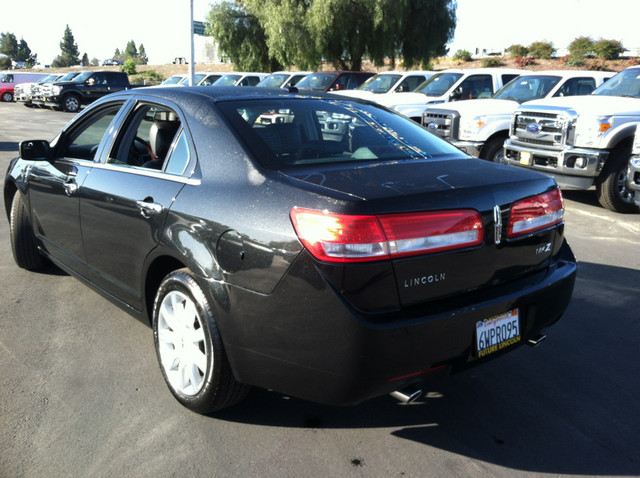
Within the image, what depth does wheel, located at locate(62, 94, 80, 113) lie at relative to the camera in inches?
1101

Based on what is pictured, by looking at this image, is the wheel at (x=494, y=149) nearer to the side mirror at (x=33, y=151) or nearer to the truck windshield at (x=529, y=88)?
the truck windshield at (x=529, y=88)

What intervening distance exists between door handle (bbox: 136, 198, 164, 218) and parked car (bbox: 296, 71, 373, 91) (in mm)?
14802

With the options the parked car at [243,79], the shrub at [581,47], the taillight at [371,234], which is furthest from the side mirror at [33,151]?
the shrub at [581,47]

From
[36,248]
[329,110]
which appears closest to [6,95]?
[36,248]

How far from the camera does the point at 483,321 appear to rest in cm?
270

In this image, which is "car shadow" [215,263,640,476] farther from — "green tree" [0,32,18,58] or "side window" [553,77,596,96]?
"green tree" [0,32,18,58]

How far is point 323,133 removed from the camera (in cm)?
351

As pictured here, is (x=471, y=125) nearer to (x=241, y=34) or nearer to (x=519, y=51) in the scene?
(x=241, y=34)

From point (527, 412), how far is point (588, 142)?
239 inches

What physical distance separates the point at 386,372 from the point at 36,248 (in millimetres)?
3774

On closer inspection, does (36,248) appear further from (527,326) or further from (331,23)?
(331,23)

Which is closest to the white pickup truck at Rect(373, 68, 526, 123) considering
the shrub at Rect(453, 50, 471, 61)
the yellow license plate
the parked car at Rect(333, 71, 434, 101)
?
the parked car at Rect(333, 71, 434, 101)

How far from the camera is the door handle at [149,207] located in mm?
3178

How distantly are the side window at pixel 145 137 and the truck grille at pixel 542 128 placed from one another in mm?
6378
